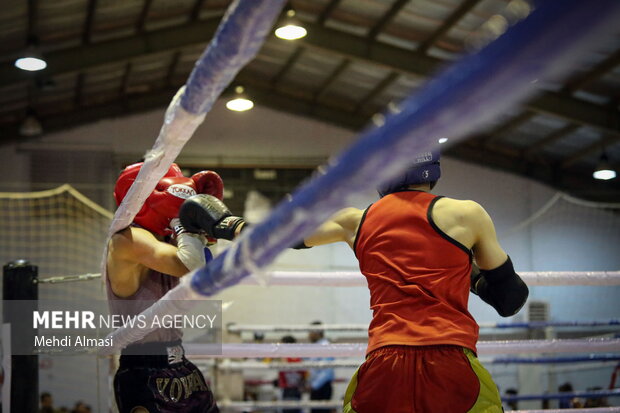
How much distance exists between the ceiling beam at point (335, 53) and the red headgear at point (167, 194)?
A: 8.16 m

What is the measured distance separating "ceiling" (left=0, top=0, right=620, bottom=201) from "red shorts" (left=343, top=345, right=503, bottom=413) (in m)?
6.60

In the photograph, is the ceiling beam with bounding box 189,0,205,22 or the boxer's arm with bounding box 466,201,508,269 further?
the ceiling beam with bounding box 189,0,205,22

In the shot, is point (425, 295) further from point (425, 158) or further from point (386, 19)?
point (386, 19)

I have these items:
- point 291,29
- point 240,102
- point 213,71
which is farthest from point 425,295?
point 240,102

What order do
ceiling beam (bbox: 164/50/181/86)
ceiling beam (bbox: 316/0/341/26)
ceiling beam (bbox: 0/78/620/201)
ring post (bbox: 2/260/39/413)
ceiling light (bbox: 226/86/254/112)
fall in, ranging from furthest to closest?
ceiling beam (bbox: 0/78/620/201) → ceiling beam (bbox: 164/50/181/86) → ceiling light (bbox: 226/86/254/112) → ceiling beam (bbox: 316/0/341/26) → ring post (bbox: 2/260/39/413)

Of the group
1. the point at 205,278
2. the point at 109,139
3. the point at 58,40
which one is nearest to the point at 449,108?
the point at 205,278

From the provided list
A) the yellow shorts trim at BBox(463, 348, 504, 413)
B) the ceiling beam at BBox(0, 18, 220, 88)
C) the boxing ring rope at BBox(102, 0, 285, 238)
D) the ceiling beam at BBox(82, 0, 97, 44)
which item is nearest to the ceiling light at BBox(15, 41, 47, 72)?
the ceiling beam at BBox(0, 18, 220, 88)

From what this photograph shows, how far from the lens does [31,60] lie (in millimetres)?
9086

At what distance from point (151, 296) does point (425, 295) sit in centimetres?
84

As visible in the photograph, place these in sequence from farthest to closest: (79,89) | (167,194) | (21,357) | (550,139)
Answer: (550,139) → (79,89) → (21,357) → (167,194)

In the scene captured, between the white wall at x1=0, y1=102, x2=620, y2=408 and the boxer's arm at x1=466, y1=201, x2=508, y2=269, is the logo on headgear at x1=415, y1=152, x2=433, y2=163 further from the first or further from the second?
the white wall at x1=0, y1=102, x2=620, y2=408

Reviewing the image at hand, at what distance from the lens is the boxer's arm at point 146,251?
1895 millimetres

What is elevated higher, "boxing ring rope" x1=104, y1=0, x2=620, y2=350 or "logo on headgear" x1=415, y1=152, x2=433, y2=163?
"logo on headgear" x1=415, y1=152, x2=433, y2=163

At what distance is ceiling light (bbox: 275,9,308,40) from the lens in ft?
28.2
